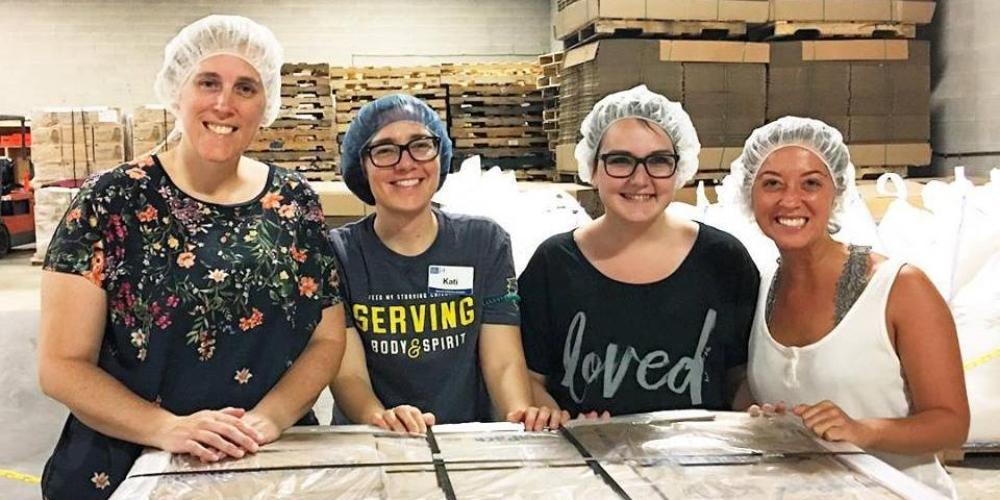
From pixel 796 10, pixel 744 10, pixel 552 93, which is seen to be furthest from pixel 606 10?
pixel 552 93

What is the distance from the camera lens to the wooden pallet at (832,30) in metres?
5.96

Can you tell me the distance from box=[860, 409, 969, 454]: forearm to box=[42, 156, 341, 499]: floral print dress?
51.6 inches

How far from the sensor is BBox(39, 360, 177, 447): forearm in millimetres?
1806

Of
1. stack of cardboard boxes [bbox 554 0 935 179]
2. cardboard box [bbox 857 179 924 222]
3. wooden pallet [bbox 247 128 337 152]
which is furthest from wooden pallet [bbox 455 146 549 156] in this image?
cardboard box [bbox 857 179 924 222]

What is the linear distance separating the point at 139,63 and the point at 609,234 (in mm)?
10708

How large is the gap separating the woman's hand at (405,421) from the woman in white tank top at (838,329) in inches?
32.3

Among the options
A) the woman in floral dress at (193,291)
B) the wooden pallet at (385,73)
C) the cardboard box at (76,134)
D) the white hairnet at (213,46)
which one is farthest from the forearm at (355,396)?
the cardboard box at (76,134)

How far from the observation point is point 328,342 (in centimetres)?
205

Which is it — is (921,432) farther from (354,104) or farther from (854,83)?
(354,104)

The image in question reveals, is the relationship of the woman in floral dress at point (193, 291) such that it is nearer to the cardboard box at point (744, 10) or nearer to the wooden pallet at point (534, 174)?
the cardboard box at point (744, 10)

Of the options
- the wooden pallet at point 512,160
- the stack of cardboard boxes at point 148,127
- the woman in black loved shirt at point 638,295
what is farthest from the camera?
the stack of cardboard boxes at point 148,127

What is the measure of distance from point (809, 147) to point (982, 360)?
2.15m

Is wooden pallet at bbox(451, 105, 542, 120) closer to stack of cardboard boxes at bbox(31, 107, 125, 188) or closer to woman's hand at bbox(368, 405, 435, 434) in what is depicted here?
stack of cardboard boxes at bbox(31, 107, 125, 188)

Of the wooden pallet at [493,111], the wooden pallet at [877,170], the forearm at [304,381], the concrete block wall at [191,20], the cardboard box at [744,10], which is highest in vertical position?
the concrete block wall at [191,20]
